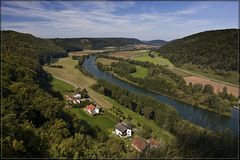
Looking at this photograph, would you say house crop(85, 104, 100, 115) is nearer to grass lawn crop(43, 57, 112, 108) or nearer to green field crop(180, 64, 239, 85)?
grass lawn crop(43, 57, 112, 108)

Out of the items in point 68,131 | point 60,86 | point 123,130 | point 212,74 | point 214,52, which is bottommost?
point 123,130

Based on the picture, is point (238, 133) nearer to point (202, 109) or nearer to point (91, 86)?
point (202, 109)

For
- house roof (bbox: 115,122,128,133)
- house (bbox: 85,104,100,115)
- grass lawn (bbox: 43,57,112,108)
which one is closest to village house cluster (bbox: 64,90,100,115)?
Result: house (bbox: 85,104,100,115)

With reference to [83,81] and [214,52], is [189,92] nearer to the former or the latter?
[83,81]

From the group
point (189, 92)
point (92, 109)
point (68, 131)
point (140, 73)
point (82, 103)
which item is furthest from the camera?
point (140, 73)

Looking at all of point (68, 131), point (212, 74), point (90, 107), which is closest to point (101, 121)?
point (90, 107)
